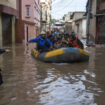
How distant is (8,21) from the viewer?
2367 cm

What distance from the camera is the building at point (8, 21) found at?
66.3 feet

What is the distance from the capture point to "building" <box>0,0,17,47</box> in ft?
66.3

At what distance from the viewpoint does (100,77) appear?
7676 millimetres

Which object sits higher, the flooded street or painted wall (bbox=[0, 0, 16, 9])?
painted wall (bbox=[0, 0, 16, 9])

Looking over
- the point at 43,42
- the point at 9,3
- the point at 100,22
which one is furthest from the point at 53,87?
the point at 9,3

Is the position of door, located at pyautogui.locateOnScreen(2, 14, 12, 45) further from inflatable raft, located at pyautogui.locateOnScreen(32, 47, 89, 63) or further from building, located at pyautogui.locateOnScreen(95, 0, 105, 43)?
inflatable raft, located at pyautogui.locateOnScreen(32, 47, 89, 63)

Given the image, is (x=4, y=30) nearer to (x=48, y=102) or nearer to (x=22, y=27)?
(x=22, y=27)

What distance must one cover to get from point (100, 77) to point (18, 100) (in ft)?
11.8

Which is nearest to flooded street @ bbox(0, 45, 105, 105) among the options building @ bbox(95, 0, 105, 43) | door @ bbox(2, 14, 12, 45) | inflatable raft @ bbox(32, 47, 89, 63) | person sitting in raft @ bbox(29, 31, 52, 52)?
inflatable raft @ bbox(32, 47, 89, 63)

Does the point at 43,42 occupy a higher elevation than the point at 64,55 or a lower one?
higher

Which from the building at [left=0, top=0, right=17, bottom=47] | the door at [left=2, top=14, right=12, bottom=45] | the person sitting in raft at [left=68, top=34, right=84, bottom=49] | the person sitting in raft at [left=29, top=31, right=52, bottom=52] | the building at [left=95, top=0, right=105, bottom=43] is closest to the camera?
the person sitting in raft at [left=29, top=31, right=52, bottom=52]

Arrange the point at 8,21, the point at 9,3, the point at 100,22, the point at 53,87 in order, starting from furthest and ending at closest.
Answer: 1. the point at 8,21
2. the point at 9,3
3. the point at 100,22
4. the point at 53,87

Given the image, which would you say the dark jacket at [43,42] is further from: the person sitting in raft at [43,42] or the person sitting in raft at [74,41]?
the person sitting in raft at [74,41]

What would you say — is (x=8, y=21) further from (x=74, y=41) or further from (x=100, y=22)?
(x=74, y=41)
